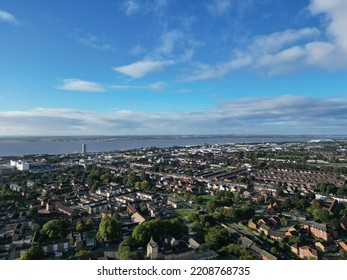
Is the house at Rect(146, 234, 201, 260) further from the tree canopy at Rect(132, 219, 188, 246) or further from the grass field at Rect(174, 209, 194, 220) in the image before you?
the grass field at Rect(174, 209, 194, 220)

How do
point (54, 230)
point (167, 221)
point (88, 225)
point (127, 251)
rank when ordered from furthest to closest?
point (88, 225) → point (54, 230) → point (167, 221) → point (127, 251)

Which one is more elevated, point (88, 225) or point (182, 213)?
point (88, 225)

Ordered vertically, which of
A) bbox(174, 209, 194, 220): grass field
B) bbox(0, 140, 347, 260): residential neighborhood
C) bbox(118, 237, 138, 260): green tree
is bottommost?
bbox(174, 209, 194, 220): grass field

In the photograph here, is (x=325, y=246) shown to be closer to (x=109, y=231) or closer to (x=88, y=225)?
(x=109, y=231)

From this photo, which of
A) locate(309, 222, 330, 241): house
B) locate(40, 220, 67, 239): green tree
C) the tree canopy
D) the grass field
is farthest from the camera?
the grass field

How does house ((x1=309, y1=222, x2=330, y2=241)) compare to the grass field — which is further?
the grass field

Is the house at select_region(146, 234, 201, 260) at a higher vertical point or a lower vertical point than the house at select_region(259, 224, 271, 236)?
higher

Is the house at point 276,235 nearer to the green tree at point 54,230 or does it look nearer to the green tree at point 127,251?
the green tree at point 127,251

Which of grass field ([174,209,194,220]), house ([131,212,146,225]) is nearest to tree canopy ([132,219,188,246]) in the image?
house ([131,212,146,225])

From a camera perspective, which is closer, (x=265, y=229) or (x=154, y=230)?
(x=154, y=230)

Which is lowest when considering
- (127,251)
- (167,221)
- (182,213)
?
(182,213)

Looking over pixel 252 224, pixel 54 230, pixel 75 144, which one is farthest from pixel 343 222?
pixel 75 144

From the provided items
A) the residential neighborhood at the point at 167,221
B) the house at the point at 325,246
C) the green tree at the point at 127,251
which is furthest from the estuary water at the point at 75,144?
the house at the point at 325,246
